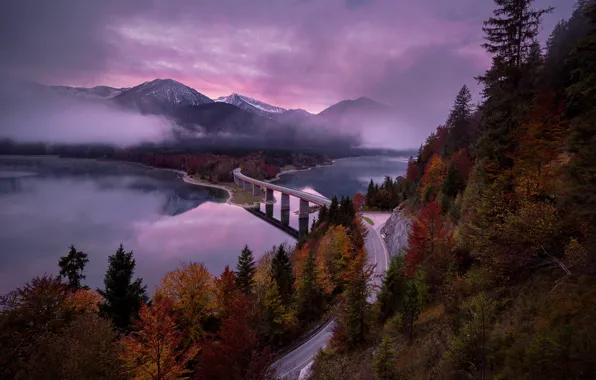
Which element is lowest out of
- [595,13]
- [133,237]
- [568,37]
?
[133,237]

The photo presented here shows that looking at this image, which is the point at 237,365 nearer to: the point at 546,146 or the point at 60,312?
the point at 60,312

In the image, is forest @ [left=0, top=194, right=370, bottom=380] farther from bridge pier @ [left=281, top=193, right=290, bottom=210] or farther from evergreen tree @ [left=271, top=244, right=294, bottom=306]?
bridge pier @ [left=281, top=193, right=290, bottom=210]

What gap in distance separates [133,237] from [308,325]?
1933 inches

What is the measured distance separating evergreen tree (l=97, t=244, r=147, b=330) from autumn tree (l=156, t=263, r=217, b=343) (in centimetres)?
226

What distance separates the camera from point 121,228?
226 ft

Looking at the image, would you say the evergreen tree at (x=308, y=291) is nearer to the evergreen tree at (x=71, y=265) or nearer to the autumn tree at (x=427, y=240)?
the autumn tree at (x=427, y=240)

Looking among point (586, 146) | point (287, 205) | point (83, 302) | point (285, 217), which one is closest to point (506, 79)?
point (586, 146)

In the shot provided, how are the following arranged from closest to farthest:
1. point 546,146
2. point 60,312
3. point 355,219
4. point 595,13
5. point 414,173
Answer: point 595,13 → point 546,146 → point 60,312 → point 355,219 → point 414,173

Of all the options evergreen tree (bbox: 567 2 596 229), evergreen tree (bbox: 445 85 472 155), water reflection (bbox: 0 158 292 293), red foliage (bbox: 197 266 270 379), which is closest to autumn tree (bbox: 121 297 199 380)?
red foliage (bbox: 197 266 270 379)

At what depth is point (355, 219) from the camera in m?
49.2

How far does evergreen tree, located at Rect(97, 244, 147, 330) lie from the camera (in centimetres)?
2108

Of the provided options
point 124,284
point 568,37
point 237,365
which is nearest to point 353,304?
point 237,365

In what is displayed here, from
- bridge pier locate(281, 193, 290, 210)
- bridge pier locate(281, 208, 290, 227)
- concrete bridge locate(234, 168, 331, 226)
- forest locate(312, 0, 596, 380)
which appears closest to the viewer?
forest locate(312, 0, 596, 380)

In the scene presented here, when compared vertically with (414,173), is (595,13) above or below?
above
